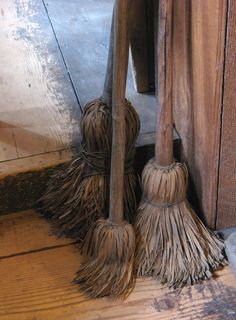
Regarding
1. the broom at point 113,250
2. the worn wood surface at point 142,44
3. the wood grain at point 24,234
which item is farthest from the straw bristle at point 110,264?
the worn wood surface at point 142,44

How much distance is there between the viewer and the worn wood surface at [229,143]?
109 centimetres

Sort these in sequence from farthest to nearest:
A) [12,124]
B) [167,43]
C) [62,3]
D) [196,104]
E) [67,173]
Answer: [62,3] < [12,124] < [67,173] < [196,104] < [167,43]

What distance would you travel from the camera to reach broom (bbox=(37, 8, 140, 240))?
133 centimetres

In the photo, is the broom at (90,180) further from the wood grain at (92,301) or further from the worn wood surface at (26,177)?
the wood grain at (92,301)

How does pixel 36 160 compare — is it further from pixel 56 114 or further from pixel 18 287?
pixel 18 287

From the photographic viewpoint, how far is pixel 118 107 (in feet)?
3.95

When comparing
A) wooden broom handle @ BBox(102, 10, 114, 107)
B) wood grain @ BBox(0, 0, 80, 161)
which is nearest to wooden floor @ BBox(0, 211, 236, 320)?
wood grain @ BBox(0, 0, 80, 161)

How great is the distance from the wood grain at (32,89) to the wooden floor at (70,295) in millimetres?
268

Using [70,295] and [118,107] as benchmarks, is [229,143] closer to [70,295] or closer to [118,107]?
[118,107]

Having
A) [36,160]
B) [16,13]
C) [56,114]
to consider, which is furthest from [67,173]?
[16,13]

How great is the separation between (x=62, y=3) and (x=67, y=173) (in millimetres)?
779

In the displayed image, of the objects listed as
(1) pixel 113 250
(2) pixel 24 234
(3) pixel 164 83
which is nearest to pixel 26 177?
(2) pixel 24 234

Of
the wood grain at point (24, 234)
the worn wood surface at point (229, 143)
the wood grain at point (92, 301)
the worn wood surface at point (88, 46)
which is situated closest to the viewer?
the worn wood surface at point (229, 143)

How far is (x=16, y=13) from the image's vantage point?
1.90 metres
